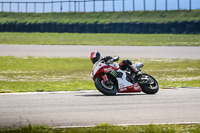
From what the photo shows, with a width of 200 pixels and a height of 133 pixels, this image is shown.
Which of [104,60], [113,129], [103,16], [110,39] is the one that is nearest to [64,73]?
[104,60]

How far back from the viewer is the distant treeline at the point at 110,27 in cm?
4081

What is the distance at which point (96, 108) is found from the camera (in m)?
9.10

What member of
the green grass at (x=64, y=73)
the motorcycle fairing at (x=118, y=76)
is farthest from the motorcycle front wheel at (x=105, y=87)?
the green grass at (x=64, y=73)

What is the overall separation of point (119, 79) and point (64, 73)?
7789 millimetres

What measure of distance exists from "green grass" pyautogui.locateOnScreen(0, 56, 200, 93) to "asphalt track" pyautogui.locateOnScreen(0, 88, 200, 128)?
2326 mm

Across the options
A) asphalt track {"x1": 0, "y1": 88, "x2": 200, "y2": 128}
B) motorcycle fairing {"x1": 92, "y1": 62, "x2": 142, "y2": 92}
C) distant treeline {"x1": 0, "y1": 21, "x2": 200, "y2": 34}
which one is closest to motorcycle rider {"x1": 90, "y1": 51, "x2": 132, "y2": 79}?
motorcycle fairing {"x1": 92, "y1": 62, "x2": 142, "y2": 92}

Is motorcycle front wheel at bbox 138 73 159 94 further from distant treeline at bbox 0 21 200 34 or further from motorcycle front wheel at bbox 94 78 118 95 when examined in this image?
distant treeline at bbox 0 21 200 34

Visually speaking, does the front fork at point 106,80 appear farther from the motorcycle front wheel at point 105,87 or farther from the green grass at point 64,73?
the green grass at point 64,73

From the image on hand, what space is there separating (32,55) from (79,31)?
63.6 feet

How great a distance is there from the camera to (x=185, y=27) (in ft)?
134

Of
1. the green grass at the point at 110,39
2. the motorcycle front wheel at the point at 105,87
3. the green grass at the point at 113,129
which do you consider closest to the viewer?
the green grass at the point at 113,129

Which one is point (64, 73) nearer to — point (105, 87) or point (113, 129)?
point (105, 87)

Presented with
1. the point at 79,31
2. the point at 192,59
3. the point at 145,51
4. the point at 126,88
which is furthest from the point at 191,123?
the point at 79,31

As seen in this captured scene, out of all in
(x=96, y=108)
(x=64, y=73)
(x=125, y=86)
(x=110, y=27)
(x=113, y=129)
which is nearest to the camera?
(x=113, y=129)
